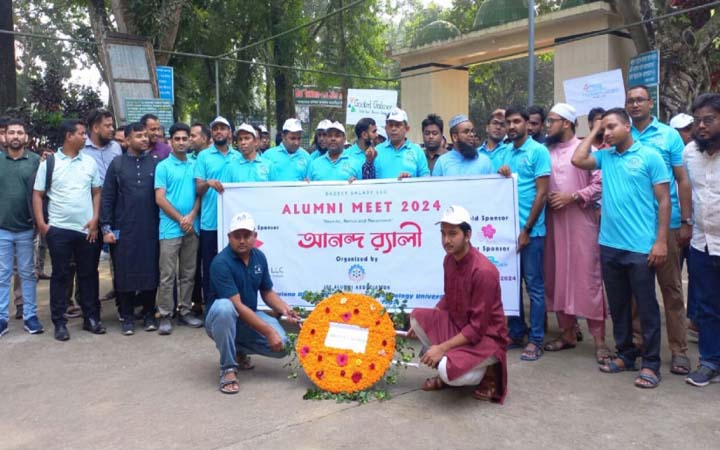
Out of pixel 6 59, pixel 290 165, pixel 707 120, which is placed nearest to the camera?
pixel 707 120

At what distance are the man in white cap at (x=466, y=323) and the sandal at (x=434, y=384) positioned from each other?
9.9 inches

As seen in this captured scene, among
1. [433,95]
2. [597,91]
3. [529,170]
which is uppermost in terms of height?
[433,95]

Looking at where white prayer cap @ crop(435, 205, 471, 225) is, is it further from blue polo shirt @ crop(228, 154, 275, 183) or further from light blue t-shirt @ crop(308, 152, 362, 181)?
blue polo shirt @ crop(228, 154, 275, 183)

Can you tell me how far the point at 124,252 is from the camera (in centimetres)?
592

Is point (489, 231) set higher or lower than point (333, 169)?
lower

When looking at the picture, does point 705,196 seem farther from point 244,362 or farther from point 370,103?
point 370,103

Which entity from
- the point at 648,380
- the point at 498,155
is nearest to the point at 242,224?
the point at 498,155

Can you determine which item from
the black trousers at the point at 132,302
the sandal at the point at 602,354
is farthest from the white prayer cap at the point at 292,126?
the sandal at the point at 602,354

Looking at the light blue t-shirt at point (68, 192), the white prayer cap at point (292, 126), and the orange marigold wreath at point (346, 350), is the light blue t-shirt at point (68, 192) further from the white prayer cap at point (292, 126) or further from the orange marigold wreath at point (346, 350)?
the orange marigold wreath at point (346, 350)

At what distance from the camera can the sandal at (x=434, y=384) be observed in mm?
4363

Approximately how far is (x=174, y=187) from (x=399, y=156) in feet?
6.98

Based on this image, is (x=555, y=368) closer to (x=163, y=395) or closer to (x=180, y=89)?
(x=163, y=395)

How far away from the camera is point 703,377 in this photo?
4.43 m

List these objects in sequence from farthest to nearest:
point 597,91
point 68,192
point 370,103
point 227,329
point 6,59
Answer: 1. point 6,59
2. point 370,103
3. point 597,91
4. point 68,192
5. point 227,329
